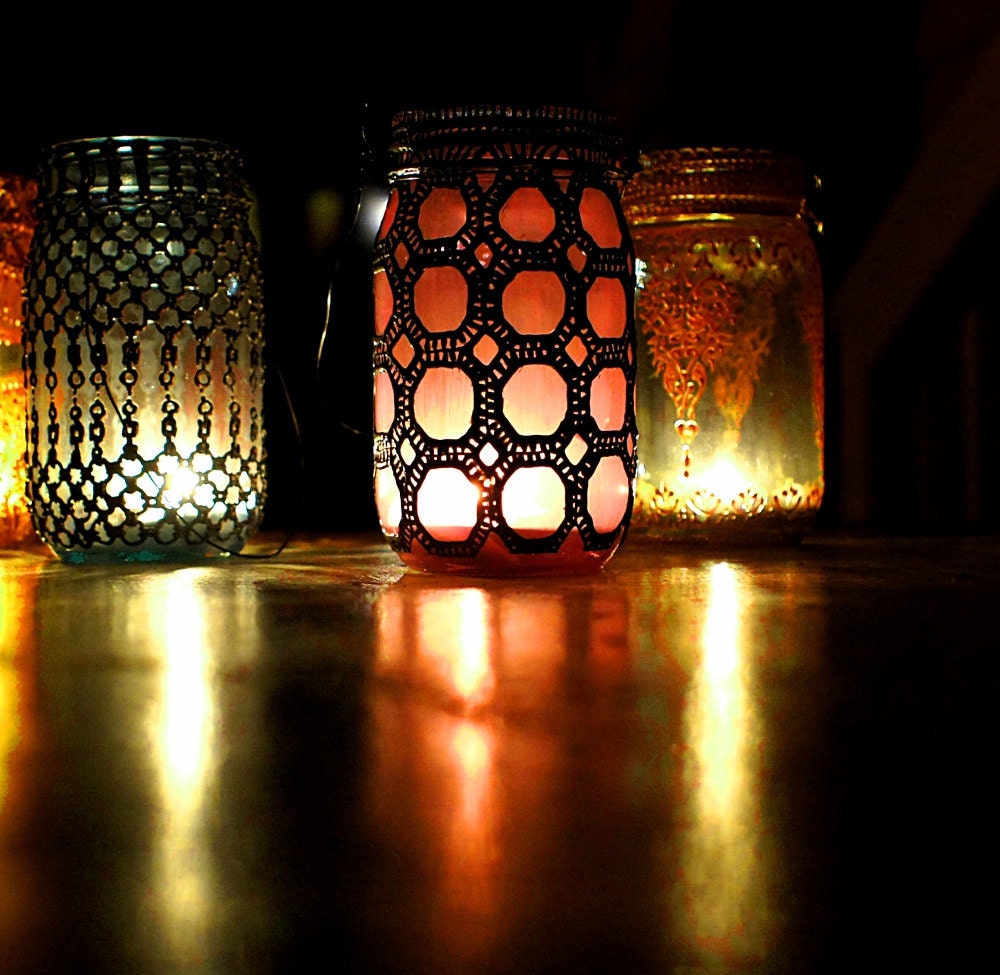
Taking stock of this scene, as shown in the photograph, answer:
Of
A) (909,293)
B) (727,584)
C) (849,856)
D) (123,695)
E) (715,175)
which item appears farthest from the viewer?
(909,293)

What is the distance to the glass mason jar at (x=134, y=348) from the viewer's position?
1072mm

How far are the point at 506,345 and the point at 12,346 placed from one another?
1.78 ft

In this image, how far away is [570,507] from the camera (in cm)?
95

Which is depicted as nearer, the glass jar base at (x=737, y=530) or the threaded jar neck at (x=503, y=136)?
the threaded jar neck at (x=503, y=136)

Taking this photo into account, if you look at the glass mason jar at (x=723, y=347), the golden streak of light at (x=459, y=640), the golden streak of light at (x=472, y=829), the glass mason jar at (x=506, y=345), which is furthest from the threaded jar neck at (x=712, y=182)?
the golden streak of light at (x=472, y=829)

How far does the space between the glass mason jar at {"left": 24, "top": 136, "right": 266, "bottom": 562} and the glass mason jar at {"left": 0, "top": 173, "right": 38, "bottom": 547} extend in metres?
0.11

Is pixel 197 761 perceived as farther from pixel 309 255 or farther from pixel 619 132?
pixel 309 255

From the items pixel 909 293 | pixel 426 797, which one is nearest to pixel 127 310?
pixel 426 797

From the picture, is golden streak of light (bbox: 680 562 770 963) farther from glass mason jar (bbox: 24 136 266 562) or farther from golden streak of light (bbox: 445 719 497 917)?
glass mason jar (bbox: 24 136 266 562)

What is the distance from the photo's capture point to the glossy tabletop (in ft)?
0.95

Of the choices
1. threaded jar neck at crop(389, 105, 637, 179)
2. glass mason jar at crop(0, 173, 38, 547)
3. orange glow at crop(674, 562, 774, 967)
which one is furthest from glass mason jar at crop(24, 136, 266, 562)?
orange glow at crop(674, 562, 774, 967)

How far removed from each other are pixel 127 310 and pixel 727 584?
0.53 meters

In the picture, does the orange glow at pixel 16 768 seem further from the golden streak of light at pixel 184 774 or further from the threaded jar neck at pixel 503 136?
the threaded jar neck at pixel 503 136

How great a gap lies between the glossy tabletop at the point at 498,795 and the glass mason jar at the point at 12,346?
531 mm
